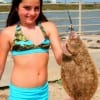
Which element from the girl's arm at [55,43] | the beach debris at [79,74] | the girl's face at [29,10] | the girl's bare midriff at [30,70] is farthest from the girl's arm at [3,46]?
the beach debris at [79,74]

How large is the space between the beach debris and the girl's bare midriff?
0.47m

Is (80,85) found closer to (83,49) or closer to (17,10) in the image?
(83,49)

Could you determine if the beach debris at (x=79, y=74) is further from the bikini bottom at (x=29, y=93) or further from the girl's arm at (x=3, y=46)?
the girl's arm at (x=3, y=46)

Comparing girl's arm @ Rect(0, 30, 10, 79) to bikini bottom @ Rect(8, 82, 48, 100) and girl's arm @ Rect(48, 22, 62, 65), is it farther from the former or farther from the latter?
girl's arm @ Rect(48, 22, 62, 65)

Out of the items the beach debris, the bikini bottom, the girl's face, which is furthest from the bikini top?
the beach debris

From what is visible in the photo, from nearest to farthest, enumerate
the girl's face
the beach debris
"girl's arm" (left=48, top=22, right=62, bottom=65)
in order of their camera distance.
Answer: the beach debris < the girl's face < "girl's arm" (left=48, top=22, right=62, bottom=65)

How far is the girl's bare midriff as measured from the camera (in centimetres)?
378

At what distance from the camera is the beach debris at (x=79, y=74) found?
324cm

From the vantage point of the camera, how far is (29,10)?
3.74 meters

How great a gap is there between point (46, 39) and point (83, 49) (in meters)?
0.64

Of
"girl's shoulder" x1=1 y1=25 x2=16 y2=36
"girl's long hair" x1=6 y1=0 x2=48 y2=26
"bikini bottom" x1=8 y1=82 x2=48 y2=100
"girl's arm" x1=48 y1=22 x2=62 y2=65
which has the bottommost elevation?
"bikini bottom" x1=8 y1=82 x2=48 y2=100

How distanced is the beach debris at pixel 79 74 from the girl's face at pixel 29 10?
1.82 ft

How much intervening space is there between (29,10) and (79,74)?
32.1 inches

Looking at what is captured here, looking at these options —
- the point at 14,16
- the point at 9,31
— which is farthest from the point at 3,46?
the point at 14,16
